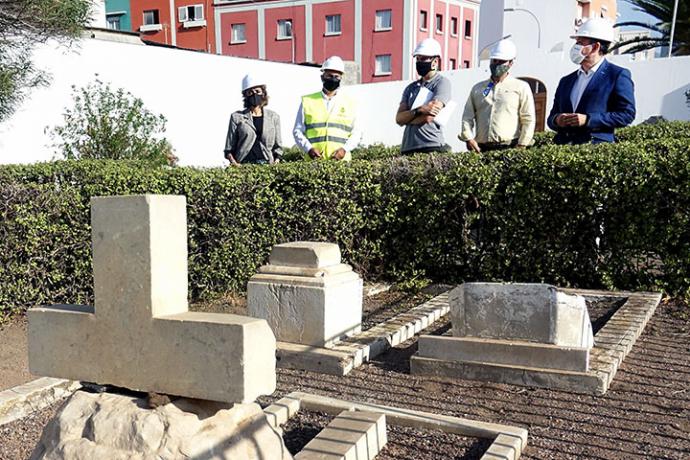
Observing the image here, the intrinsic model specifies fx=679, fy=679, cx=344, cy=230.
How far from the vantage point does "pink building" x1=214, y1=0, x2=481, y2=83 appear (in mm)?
41719

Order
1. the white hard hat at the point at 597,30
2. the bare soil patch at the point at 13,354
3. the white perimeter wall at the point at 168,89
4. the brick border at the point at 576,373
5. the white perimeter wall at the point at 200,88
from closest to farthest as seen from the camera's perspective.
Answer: the brick border at the point at 576,373 → the bare soil patch at the point at 13,354 → the white hard hat at the point at 597,30 → the white perimeter wall at the point at 168,89 → the white perimeter wall at the point at 200,88

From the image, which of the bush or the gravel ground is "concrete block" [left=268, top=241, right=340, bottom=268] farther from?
the bush

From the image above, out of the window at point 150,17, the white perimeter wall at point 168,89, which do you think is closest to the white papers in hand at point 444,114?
the white perimeter wall at point 168,89

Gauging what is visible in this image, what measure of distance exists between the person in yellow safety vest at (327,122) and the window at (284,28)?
128ft

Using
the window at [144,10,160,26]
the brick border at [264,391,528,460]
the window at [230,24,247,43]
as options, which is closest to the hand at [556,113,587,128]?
the brick border at [264,391,528,460]

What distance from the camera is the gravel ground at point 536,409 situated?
11.0 ft

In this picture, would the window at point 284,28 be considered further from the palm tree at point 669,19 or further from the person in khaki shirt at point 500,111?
the person in khaki shirt at point 500,111

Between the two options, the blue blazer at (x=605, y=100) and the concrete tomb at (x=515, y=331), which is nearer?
the concrete tomb at (x=515, y=331)

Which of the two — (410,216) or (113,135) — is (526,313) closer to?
(410,216)

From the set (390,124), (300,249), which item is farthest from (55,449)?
(390,124)

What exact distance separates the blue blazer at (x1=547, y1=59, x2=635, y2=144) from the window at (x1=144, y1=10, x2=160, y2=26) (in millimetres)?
46465

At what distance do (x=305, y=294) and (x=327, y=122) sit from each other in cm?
312

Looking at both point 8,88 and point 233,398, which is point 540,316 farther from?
point 8,88

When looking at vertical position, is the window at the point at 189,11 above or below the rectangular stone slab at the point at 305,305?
above
